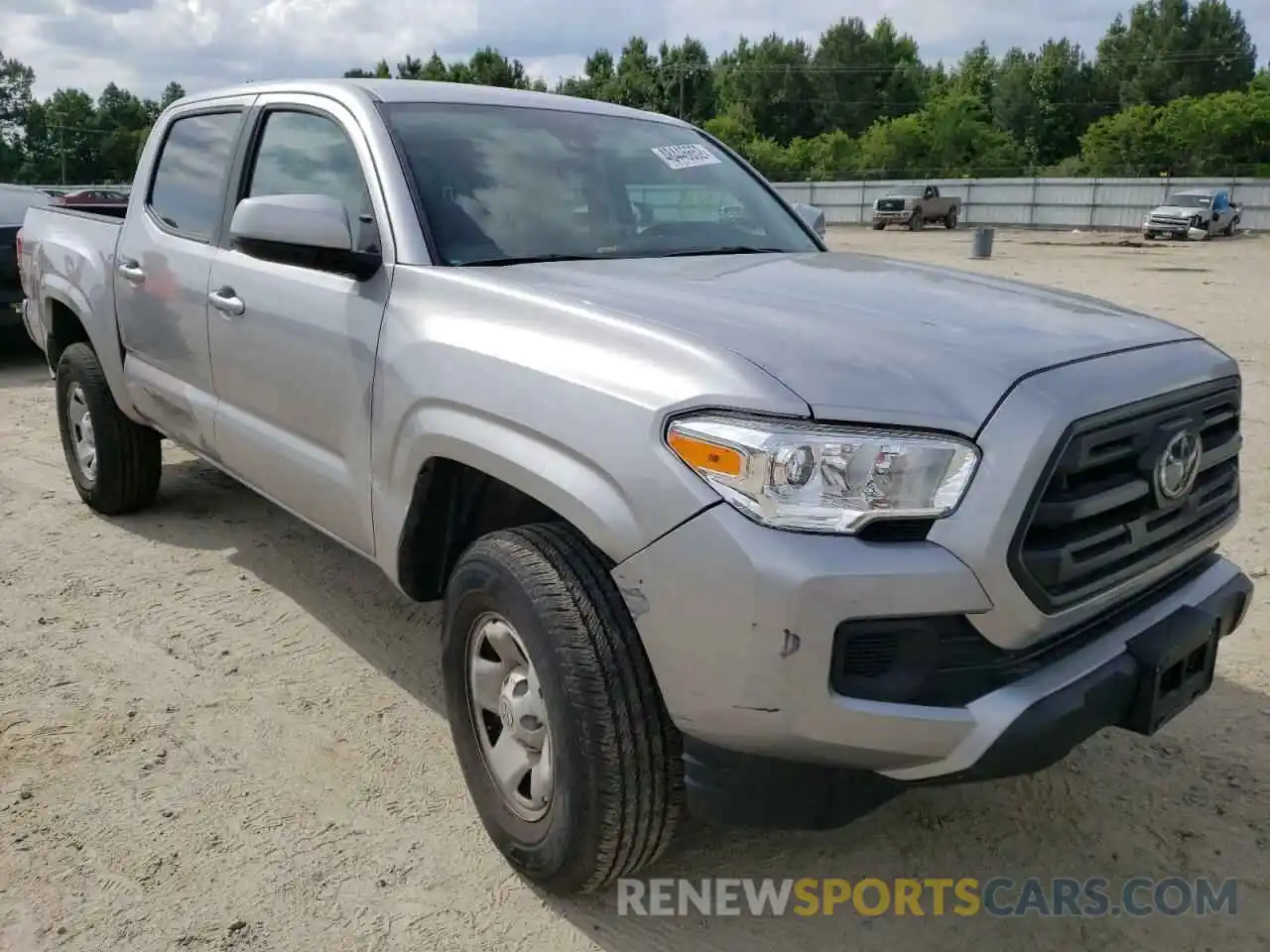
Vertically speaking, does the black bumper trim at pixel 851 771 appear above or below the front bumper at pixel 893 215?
below

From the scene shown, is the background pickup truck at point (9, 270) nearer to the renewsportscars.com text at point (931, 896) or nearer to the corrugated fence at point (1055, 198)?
the renewsportscars.com text at point (931, 896)

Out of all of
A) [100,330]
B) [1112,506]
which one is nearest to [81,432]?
[100,330]

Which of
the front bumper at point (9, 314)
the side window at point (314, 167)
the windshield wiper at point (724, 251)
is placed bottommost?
the front bumper at point (9, 314)

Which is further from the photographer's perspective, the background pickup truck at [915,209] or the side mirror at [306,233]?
the background pickup truck at [915,209]

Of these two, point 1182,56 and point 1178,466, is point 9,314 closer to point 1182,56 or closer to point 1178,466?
point 1178,466

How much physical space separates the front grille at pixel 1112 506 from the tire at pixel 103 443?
4.05m

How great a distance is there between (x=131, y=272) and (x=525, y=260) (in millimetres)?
2161

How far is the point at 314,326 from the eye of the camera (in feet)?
10.00

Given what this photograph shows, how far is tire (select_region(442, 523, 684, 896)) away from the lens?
212cm

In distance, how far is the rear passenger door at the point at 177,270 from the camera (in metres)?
3.79

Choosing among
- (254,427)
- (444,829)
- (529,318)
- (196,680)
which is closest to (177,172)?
(254,427)

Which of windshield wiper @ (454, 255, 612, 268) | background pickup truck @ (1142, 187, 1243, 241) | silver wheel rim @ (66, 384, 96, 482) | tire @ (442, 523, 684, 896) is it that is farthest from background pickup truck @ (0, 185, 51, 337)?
background pickup truck @ (1142, 187, 1243, 241)

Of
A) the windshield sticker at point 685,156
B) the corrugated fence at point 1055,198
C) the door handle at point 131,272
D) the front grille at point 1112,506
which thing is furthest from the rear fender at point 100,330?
the corrugated fence at point 1055,198

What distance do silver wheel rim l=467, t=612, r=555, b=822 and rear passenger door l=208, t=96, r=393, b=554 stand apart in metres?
0.59
